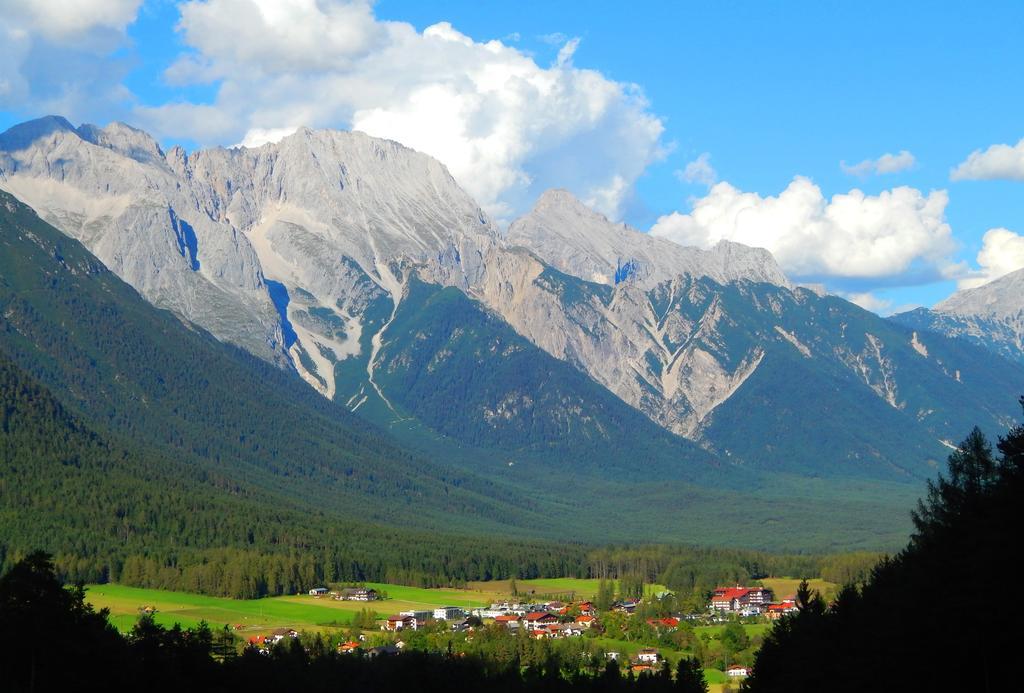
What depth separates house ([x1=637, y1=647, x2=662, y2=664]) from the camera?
171 meters

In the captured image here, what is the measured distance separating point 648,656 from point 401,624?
36308 mm

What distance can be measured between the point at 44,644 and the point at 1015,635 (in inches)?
2009

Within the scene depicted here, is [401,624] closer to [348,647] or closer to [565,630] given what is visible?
[565,630]

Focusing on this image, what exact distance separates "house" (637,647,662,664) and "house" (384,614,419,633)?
28.9m

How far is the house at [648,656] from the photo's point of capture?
6718 inches

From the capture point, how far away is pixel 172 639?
114625 mm

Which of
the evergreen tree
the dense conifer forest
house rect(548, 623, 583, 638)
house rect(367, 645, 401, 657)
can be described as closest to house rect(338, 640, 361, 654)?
house rect(367, 645, 401, 657)

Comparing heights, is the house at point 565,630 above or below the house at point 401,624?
below

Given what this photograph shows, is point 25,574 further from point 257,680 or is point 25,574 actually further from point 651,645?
point 651,645

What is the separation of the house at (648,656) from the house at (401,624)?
94.9 feet

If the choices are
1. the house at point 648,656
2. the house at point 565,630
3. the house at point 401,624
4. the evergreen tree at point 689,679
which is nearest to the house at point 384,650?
the house at point 401,624

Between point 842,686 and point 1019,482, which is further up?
point 1019,482

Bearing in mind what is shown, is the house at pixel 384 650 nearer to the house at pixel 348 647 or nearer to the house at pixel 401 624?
the house at pixel 348 647

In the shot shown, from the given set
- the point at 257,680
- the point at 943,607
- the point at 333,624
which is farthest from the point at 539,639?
the point at 943,607
